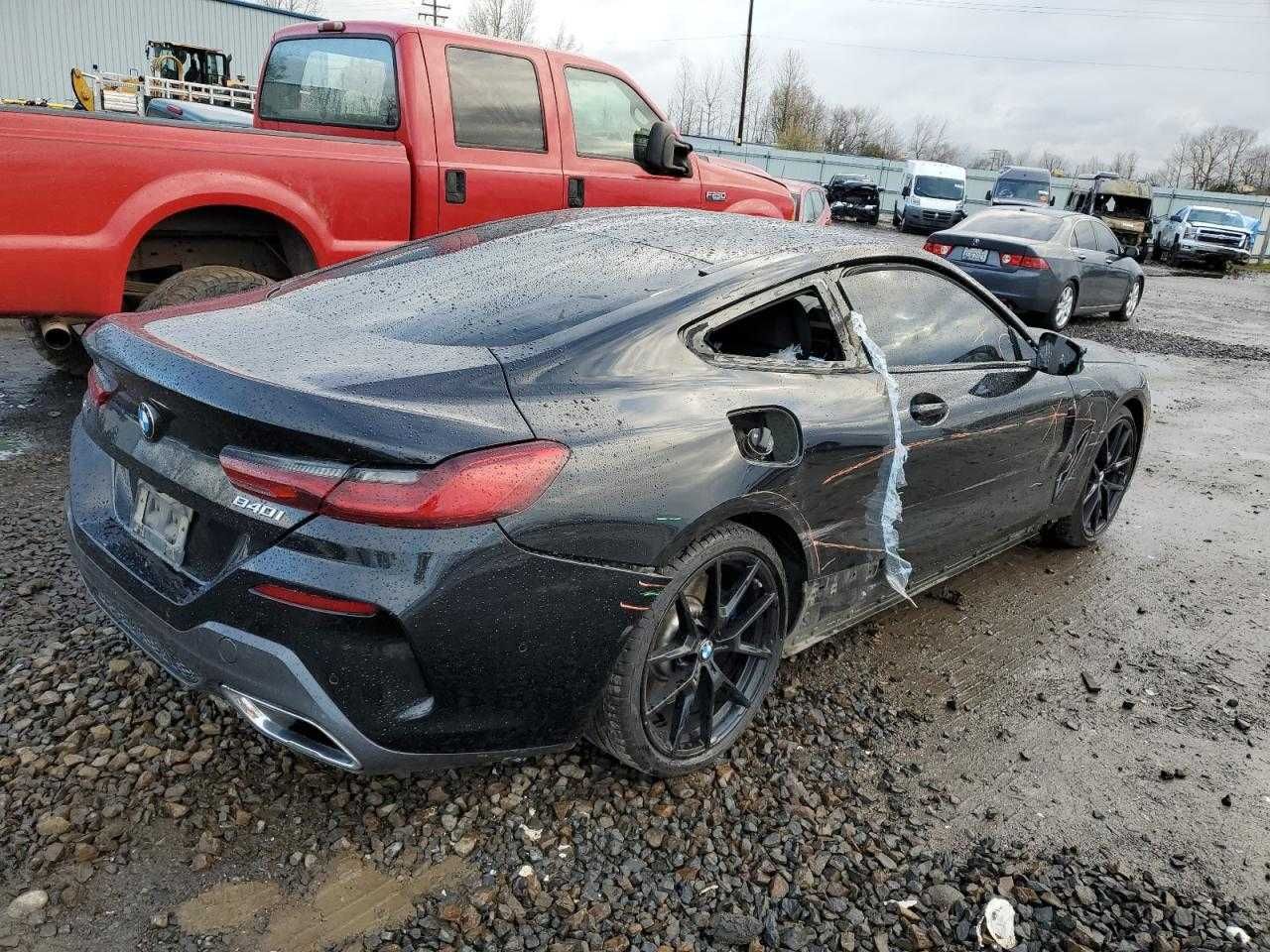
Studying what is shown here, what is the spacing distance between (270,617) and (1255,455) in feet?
24.7

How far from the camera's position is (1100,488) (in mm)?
4809

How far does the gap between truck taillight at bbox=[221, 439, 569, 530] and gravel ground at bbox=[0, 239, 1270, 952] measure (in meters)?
0.94

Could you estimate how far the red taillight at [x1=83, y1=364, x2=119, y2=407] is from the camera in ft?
8.42

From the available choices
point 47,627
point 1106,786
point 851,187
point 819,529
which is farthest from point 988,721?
point 851,187

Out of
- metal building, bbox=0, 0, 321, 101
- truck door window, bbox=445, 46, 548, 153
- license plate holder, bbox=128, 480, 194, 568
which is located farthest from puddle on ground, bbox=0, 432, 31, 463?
metal building, bbox=0, 0, 321, 101

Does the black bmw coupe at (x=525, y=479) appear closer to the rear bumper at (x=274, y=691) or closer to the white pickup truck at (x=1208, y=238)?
the rear bumper at (x=274, y=691)

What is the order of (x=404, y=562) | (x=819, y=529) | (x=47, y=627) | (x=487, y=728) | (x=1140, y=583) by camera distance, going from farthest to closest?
(x=1140, y=583)
(x=47, y=627)
(x=819, y=529)
(x=487, y=728)
(x=404, y=562)

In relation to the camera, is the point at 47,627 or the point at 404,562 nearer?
the point at 404,562

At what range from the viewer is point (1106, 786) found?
9.62 feet

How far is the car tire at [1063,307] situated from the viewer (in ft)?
39.5

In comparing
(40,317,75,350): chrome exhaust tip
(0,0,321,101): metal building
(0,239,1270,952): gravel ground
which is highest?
(0,0,321,101): metal building

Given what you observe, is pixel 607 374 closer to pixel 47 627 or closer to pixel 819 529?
pixel 819 529

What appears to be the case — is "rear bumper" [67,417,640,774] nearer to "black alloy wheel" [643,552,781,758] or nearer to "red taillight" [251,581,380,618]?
"red taillight" [251,581,380,618]

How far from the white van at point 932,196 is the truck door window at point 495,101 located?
2843cm
